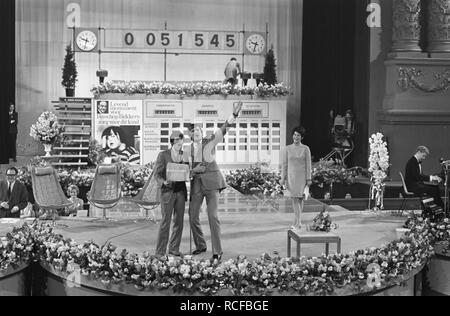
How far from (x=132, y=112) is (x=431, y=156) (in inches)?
323

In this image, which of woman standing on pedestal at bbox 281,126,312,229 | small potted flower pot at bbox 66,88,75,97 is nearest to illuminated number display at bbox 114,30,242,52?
small potted flower pot at bbox 66,88,75,97

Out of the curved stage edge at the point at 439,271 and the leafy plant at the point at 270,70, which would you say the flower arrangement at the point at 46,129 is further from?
the curved stage edge at the point at 439,271

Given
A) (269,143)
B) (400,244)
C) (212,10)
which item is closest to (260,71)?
(212,10)

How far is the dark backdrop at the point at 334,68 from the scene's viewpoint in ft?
77.3

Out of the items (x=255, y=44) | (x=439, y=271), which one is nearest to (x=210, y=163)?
(x=439, y=271)

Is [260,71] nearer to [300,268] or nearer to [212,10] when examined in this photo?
[212,10]

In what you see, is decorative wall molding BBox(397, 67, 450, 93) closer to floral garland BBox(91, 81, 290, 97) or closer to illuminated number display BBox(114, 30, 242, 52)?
floral garland BBox(91, 81, 290, 97)

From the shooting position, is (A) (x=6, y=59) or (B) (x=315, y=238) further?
(A) (x=6, y=59)

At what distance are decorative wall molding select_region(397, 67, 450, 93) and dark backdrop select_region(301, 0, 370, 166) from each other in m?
1.21

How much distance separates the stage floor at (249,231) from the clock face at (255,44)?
42.9 ft

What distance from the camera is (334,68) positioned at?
25.0 metres

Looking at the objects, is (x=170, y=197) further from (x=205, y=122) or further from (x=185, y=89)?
(x=185, y=89)

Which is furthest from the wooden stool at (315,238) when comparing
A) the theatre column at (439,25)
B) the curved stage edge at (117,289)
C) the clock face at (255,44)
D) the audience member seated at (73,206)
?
the clock face at (255,44)

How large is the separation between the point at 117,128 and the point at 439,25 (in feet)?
29.9
